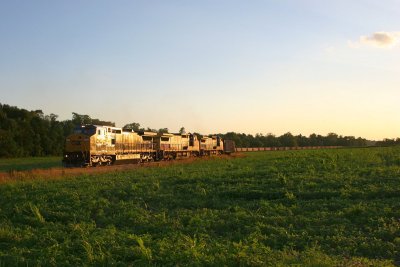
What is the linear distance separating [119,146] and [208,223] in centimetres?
2910

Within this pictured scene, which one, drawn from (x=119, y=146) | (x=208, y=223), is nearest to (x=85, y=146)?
(x=119, y=146)

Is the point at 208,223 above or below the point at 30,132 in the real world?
below

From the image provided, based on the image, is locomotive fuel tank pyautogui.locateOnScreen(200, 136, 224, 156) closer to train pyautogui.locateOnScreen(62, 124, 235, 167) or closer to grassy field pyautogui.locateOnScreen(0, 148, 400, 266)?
train pyautogui.locateOnScreen(62, 124, 235, 167)

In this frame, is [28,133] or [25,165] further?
[28,133]

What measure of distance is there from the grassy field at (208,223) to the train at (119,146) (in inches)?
524

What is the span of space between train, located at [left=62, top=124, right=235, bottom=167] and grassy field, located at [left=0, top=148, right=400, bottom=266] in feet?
43.7

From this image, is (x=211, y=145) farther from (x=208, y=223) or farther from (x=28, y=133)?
(x=208, y=223)

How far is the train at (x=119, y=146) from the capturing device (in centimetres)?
3569

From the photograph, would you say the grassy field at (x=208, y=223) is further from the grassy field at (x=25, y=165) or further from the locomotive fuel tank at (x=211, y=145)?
the locomotive fuel tank at (x=211, y=145)

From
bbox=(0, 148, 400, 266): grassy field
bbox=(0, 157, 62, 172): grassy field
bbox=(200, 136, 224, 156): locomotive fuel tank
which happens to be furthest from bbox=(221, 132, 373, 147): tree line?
bbox=(0, 148, 400, 266): grassy field

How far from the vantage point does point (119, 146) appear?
1628 inches

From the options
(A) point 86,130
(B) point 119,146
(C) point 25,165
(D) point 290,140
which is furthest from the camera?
(D) point 290,140

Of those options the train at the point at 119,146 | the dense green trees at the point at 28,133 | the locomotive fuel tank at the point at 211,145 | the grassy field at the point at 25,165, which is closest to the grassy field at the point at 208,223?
the train at the point at 119,146

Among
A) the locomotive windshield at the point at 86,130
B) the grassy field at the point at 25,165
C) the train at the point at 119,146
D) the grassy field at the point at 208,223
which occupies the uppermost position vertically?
the locomotive windshield at the point at 86,130
